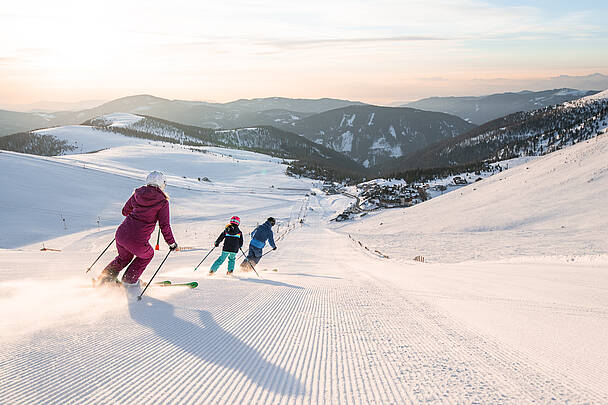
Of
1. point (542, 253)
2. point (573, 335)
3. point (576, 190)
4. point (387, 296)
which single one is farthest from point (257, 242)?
point (576, 190)

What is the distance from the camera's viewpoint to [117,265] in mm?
5820

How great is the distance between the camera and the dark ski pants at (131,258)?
5.58 m

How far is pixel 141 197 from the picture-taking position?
549 cm

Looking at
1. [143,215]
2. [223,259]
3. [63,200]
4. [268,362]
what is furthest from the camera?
[63,200]

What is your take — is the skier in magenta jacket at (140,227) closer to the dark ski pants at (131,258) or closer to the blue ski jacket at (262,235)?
the dark ski pants at (131,258)

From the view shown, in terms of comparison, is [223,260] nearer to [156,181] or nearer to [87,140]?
[156,181]

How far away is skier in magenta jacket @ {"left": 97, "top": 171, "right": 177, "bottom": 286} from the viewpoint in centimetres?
554

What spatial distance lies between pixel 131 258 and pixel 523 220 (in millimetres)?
25058

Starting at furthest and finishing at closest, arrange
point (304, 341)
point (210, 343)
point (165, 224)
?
point (165, 224)
point (304, 341)
point (210, 343)

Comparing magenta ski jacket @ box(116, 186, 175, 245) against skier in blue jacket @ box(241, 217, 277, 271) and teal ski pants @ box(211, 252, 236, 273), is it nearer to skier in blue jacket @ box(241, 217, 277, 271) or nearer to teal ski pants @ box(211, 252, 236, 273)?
teal ski pants @ box(211, 252, 236, 273)

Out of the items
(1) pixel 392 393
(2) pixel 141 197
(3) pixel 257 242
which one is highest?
(2) pixel 141 197

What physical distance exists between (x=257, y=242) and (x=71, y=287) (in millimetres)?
6155

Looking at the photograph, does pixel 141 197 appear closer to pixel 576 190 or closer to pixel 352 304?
pixel 352 304

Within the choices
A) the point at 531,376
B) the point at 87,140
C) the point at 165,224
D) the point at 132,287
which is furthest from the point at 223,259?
the point at 87,140
